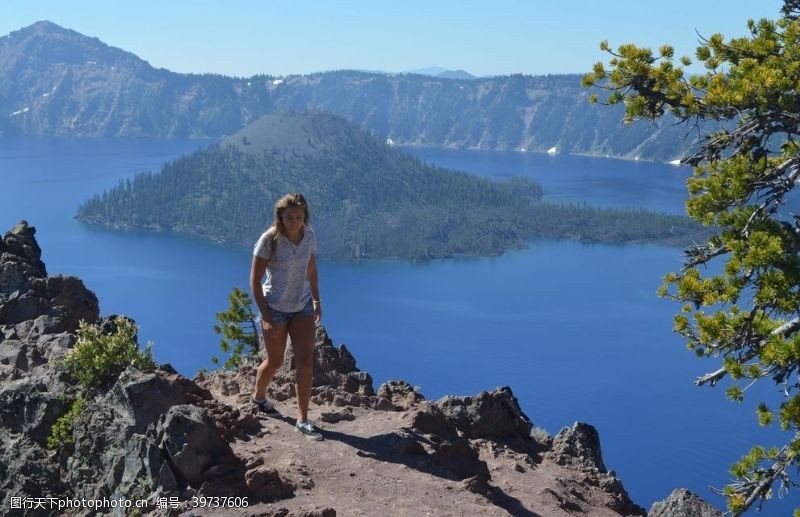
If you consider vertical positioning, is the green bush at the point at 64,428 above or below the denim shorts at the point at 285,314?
below

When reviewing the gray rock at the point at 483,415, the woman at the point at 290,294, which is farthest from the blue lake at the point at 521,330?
the woman at the point at 290,294

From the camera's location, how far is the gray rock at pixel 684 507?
950 centimetres

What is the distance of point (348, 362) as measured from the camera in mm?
15062

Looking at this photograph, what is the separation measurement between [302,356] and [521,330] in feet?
357

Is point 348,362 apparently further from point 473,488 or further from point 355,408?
point 473,488

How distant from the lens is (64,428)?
37.8 feet

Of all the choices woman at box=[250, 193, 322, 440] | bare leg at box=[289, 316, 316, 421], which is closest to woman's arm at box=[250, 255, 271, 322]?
woman at box=[250, 193, 322, 440]

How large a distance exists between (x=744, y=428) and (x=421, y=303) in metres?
63.3

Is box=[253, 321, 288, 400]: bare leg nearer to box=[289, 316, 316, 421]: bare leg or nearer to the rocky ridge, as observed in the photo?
box=[289, 316, 316, 421]: bare leg

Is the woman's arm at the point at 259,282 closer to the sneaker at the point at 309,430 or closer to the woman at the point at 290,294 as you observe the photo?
the woman at the point at 290,294

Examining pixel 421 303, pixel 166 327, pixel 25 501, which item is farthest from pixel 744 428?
pixel 25 501

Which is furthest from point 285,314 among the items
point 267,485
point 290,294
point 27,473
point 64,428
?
point 27,473

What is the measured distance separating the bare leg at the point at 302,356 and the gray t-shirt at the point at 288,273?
8.4 inches

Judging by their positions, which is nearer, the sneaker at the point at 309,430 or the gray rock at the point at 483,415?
the sneaker at the point at 309,430
